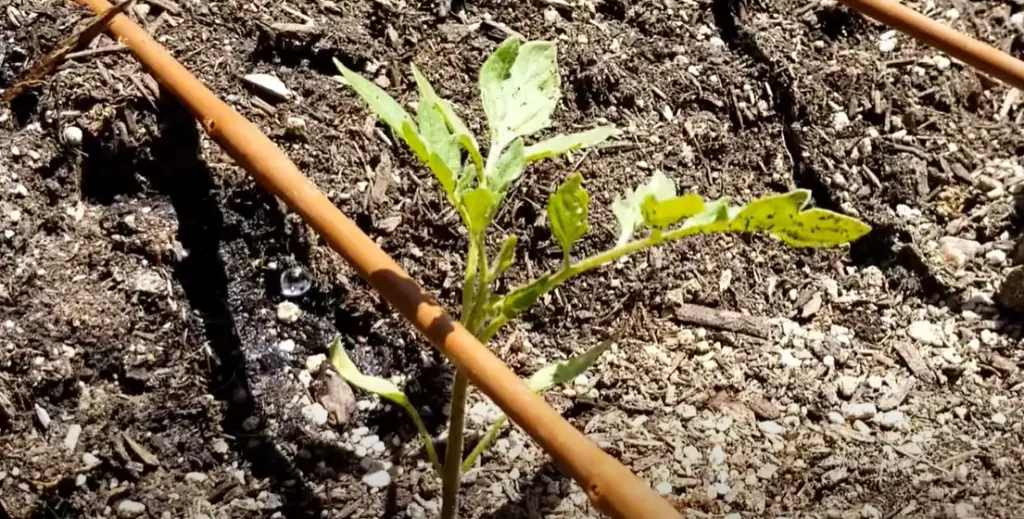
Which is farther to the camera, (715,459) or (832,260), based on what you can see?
(832,260)

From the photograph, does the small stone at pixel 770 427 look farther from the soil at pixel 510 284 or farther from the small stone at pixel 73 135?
the small stone at pixel 73 135

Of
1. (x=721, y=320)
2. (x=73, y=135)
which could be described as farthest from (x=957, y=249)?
(x=73, y=135)

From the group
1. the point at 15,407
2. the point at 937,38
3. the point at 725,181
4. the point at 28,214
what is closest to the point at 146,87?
the point at 28,214

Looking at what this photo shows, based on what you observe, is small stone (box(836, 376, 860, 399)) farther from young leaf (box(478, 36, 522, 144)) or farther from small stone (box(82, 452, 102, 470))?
small stone (box(82, 452, 102, 470))

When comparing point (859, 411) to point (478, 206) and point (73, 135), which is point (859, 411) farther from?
point (73, 135)

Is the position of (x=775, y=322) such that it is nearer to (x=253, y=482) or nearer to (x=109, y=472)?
(x=253, y=482)
